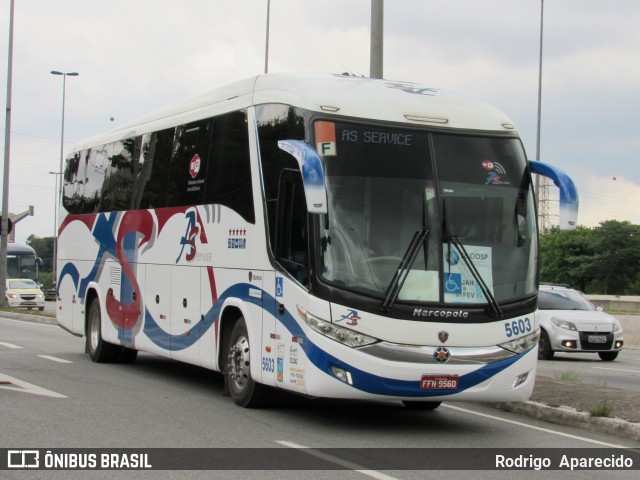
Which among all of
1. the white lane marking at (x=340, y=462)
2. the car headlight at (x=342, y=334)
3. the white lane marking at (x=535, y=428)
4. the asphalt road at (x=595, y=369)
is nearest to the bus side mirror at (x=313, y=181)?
the car headlight at (x=342, y=334)

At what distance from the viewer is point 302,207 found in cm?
1045

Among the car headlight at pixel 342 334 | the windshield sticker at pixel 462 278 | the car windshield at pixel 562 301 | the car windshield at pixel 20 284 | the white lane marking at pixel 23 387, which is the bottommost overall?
the car windshield at pixel 20 284

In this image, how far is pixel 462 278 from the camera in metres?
10.2

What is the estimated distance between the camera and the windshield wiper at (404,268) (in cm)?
992

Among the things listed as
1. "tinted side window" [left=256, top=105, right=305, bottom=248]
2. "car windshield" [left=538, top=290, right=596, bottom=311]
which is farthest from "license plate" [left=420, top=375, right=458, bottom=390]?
"car windshield" [left=538, top=290, right=596, bottom=311]

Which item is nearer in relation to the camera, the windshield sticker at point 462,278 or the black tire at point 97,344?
the windshield sticker at point 462,278

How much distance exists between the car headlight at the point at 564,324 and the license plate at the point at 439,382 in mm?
12348

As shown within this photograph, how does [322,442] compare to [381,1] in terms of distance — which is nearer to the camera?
[322,442]

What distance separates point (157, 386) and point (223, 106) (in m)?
3.90

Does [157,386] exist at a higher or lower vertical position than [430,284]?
lower

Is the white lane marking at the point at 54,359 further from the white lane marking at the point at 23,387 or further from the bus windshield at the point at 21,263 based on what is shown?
the bus windshield at the point at 21,263

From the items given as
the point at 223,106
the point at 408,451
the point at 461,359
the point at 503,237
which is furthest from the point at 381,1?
the point at 408,451
